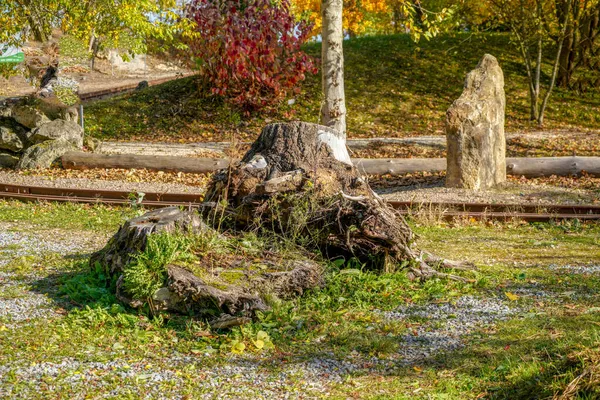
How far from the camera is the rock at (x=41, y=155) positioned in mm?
15492

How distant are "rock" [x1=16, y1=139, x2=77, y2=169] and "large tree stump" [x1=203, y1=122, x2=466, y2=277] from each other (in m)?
8.85

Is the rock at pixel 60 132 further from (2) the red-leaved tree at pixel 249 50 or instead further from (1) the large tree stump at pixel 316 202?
(1) the large tree stump at pixel 316 202

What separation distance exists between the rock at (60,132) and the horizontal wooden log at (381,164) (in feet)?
2.46

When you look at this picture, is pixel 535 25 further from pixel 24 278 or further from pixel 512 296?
pixel 24 278

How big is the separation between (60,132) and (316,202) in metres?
10.6

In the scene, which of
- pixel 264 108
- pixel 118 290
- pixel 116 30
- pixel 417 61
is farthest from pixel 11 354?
pixel 417 61

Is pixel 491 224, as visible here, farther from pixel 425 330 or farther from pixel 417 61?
pixel 417 61

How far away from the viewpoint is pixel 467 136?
12383 mm

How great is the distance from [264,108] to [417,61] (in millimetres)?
6611

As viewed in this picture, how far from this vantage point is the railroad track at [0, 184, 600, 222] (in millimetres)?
10672

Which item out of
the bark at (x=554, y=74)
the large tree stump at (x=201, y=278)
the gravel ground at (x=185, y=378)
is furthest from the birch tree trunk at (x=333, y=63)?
the gravel ground at (x=185, y=378)

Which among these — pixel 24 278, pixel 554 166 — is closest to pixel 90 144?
pixel 554 166

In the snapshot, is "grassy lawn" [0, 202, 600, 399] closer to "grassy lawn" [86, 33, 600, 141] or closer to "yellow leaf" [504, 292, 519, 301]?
"yellow leaf" [504, 292, 519, 301]

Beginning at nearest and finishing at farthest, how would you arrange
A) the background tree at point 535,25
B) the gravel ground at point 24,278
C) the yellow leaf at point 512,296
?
1. the gravel ground at point 24,278
2. the yellow leaf at point 512,296
3. the background tree at point 535,25
